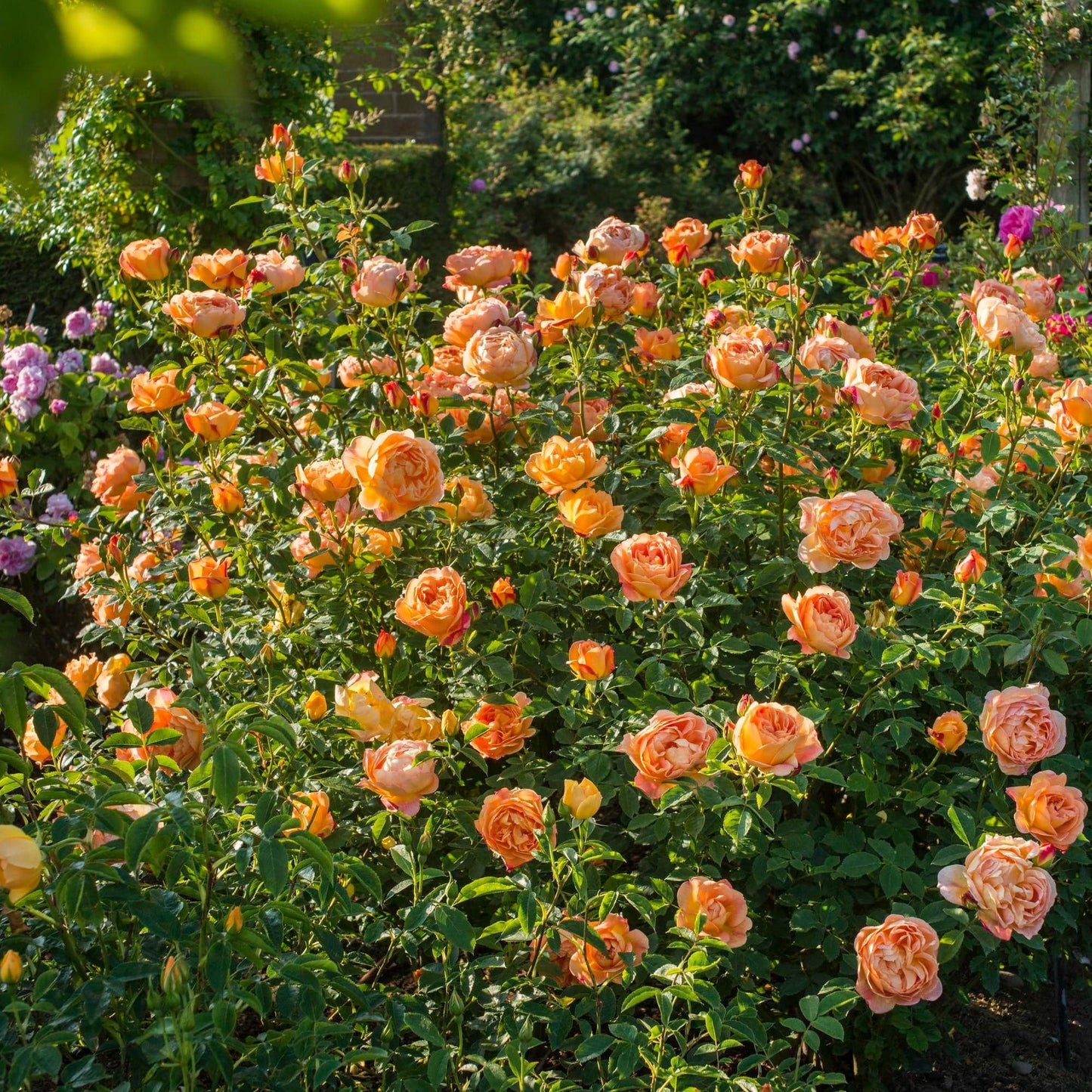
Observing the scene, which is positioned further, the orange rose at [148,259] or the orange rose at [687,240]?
the orange rose at [687,240]

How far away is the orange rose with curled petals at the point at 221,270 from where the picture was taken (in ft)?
6.23

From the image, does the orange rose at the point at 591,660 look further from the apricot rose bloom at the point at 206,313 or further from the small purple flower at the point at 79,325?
the small purple flower at the point at 79,325


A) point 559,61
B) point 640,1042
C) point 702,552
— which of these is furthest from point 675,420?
point 559,61

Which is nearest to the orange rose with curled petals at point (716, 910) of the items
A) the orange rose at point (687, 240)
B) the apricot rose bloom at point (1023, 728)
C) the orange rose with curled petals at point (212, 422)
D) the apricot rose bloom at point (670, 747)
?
the apricot rose bloom at point (670, 747)

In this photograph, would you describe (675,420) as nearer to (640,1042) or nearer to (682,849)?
(682,849)

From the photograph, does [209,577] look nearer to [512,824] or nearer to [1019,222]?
[512,824]

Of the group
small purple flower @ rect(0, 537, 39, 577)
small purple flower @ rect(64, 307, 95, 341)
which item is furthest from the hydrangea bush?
small purple flower @ rect(64, 307, 95, 341)

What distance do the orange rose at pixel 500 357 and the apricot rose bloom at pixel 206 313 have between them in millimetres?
350

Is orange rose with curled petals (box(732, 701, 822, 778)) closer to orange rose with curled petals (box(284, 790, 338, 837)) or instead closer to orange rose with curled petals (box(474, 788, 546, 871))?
orange rose with curled petals (box(474, 788, 546, 871))

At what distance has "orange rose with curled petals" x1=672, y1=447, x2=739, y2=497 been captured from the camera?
1695 millimetres

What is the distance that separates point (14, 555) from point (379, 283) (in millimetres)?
1778

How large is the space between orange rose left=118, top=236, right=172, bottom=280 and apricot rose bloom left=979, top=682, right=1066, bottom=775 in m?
1.35

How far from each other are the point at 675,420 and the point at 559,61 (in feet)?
30.3

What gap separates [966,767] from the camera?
178cm
